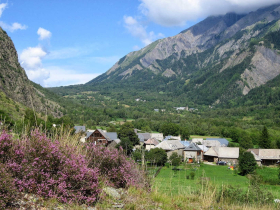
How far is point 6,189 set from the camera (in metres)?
4.67

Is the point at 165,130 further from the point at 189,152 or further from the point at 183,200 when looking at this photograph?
the point at 183,200

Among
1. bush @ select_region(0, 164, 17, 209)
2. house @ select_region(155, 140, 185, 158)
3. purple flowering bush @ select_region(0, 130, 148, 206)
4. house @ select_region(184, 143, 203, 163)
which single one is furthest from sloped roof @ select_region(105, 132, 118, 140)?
bush @ select_region(0, 164, 17, 209)

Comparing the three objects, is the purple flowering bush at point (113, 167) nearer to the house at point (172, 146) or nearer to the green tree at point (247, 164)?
the green tree at point (247, 164)

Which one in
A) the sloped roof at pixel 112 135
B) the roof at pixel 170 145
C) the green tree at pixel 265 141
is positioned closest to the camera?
the roof at pixel 170 145

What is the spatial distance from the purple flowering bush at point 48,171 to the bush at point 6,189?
1.22 feet

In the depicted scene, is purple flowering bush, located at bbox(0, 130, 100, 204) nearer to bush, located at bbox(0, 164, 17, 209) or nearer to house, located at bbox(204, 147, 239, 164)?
bush, located at bbox(0, 164, 17, 209)

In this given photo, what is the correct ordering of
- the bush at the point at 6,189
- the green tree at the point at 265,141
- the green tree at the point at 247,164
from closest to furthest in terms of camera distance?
the bush at the point at 6,189 → the green tree at the point at 247,164 → the green tree at the point at 265,141

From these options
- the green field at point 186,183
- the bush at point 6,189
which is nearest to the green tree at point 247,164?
the green field at point 186,183

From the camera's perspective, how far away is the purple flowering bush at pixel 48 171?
17.6 ft

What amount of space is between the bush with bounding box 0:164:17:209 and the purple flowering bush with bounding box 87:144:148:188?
2.51 meters

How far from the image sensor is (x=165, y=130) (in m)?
102

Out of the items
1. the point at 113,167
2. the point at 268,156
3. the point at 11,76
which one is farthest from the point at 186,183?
the point at 11,76

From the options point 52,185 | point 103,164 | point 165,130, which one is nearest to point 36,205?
point 52,185

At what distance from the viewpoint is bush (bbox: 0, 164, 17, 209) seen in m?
4.58
